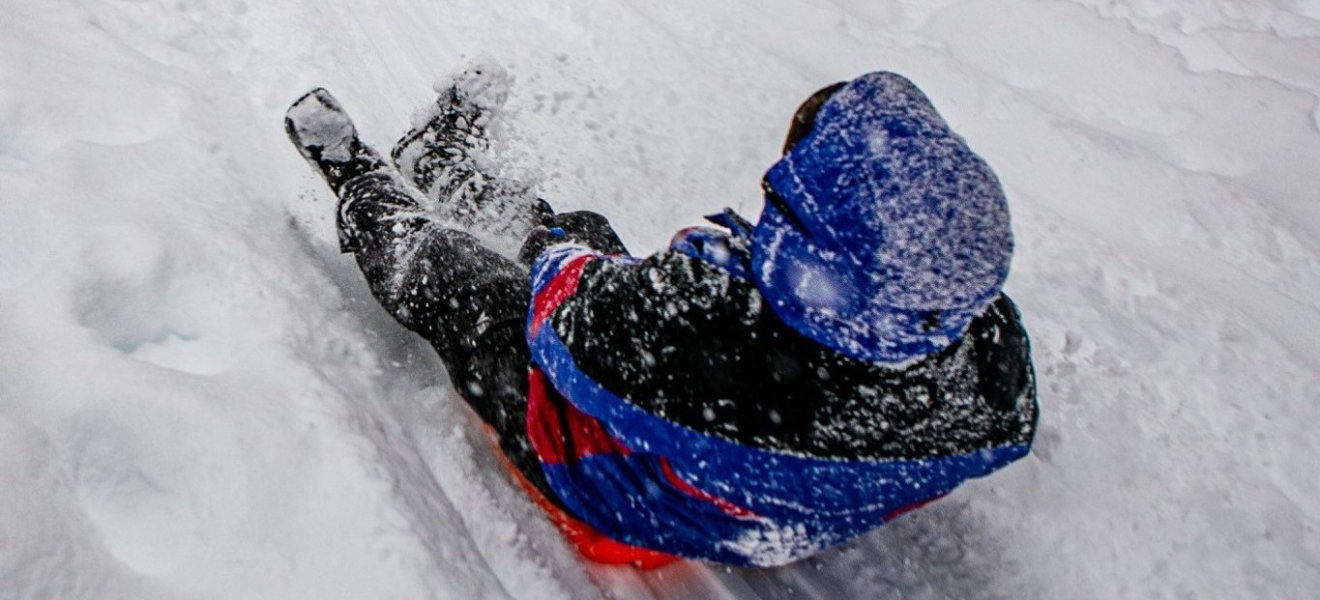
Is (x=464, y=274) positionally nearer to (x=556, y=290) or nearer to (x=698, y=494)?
(x=556, y=290)

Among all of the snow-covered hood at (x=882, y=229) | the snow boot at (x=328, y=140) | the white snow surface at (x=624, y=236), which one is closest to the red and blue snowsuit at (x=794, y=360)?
the snow-covered hood at (x=882, y=229)

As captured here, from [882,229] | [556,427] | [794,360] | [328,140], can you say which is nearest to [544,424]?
[556,427]

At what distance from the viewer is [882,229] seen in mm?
966

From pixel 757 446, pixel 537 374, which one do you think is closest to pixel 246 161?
pixel 537 374

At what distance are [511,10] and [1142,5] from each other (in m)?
3.03

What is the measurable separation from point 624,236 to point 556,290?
1354 millimetres

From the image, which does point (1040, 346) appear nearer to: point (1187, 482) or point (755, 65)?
point (1187, 482)

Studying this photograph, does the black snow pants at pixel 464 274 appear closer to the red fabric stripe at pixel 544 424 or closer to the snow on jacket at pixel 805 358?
the red fabric stripe at pixel 544 424

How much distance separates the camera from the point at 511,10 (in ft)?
11.5

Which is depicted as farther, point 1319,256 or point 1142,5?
point 1142,5

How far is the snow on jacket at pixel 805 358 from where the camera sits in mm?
997

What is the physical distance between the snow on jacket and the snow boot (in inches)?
39.6

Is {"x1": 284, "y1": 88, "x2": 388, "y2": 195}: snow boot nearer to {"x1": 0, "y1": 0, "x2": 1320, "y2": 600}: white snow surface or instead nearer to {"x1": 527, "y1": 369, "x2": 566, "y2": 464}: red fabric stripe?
{"x1": 0, "y1": 0, "x2": 1320, "y2": 600}: white snow surface

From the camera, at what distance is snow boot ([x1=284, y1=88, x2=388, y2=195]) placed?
7.14 ft
